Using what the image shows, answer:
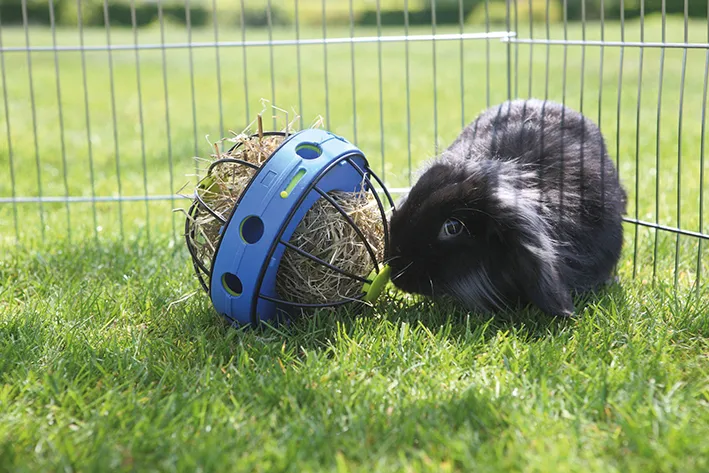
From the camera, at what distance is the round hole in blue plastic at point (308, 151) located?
8.50ft

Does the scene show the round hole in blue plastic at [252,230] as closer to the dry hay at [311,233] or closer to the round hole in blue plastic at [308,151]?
the dry hay at [311,233]

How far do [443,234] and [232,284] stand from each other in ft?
2.53

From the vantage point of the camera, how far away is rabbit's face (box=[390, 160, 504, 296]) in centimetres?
266

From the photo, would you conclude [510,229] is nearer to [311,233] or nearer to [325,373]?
[311,233]

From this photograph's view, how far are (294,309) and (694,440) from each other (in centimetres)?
140

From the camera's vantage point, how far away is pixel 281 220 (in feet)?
7.91

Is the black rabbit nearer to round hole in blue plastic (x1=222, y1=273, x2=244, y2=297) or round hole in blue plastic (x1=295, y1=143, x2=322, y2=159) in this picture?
round hole in blue plastic (x1=295, y1=143, x2=322, y2=159)

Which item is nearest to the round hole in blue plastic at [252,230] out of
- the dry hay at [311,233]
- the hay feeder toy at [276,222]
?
the hay feeder toy at [276,222]

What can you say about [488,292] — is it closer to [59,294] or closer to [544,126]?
[544,126]

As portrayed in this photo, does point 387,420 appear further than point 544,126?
No

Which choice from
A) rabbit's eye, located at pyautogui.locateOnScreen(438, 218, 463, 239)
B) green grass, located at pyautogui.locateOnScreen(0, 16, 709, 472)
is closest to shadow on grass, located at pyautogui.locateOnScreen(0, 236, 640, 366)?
green grass, located at pyautogui.locateOnScreen(0, 16, 709, 472)

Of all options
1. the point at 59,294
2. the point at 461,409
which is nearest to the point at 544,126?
the point at 461,409

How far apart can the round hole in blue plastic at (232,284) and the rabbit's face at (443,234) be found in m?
0.56

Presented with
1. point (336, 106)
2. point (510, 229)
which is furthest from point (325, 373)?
point (336, 106)
